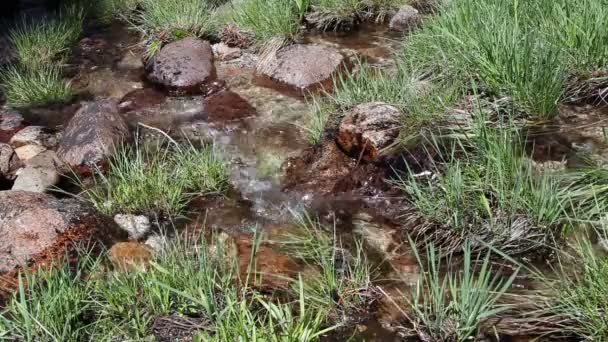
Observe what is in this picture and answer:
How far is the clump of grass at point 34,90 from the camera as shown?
6566 millimetres

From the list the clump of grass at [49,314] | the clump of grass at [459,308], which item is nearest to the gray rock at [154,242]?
the clump of grass at [49,314]

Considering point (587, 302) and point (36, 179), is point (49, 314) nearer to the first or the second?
point (587, 302)

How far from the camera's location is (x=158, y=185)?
4320 mm

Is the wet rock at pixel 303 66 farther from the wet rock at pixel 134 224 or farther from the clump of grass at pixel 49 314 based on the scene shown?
the clump of grass at pixel 49 314

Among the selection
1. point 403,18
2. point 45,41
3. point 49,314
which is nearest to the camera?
point 49,314

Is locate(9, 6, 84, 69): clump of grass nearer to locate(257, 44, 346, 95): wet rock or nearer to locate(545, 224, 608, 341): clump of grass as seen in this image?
locate(257, 44, 346, 95): wet rock

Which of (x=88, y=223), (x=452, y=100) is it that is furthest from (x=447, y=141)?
(x=88, y=223)

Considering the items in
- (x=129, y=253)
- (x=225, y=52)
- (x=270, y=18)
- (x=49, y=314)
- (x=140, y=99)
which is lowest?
(x=140, y=99)

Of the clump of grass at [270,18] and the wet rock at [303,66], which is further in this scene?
the clump of grass at [270,18]

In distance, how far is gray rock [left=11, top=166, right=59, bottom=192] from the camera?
4816 millimetres

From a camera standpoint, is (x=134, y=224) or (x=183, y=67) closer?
(x=134, y=224)

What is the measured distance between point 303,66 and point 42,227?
3.83 m

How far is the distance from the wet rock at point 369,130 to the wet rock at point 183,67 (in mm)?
2672

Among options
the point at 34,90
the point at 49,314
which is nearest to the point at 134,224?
the point at 49,314
